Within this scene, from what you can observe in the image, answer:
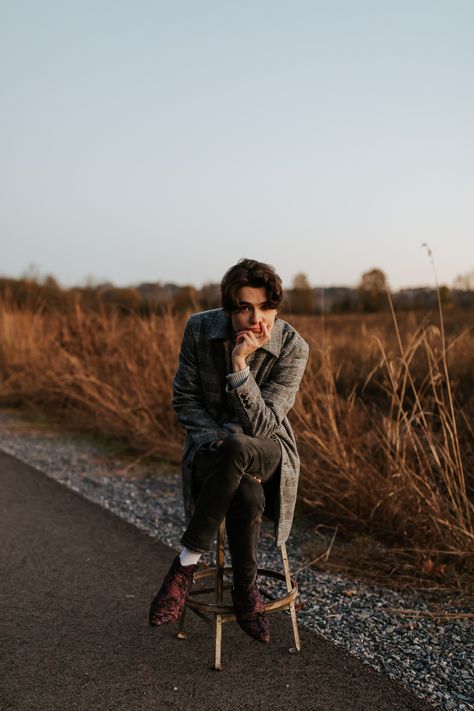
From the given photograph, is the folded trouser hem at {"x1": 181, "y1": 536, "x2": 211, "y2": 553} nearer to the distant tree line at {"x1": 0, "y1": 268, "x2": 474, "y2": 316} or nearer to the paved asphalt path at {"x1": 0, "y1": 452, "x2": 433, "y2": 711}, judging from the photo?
the paved asphalt path at {"x1": 0, "y1": 452, "x2": 433, "y2": 711}

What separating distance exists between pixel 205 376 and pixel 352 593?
141 centimetres

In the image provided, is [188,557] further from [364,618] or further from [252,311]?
[252,311]

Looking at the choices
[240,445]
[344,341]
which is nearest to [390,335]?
[344,341]

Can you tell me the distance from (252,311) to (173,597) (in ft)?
4.17

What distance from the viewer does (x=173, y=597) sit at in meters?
3.17

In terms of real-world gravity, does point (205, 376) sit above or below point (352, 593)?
above

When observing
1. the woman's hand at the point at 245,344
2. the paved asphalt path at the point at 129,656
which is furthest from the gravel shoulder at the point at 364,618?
the woman's hand at the point at 245,344

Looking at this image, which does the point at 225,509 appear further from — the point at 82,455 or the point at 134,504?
Answer: the point at 82,455

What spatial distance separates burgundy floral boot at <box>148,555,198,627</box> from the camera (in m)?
3.15

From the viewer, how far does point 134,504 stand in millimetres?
5828

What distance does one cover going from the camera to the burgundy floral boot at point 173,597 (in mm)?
3146

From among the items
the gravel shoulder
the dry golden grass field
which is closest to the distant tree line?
the dry golden grass field

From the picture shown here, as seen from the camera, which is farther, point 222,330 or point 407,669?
point 222,330

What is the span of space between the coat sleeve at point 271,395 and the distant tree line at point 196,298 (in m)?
1.23
